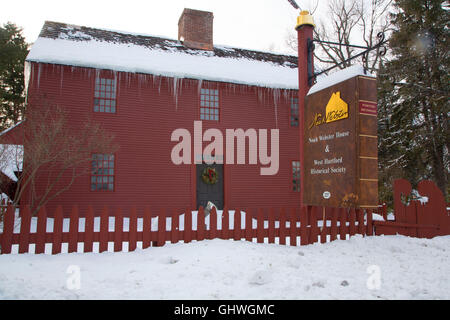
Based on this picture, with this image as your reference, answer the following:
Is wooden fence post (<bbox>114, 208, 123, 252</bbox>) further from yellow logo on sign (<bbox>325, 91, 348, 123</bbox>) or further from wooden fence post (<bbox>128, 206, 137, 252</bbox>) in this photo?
yellow logo on sign (<bbox>325, 91, 348, 123</bbox>)

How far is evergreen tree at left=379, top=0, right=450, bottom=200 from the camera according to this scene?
50.9 ft

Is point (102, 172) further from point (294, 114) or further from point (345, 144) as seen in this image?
point (345, 144)

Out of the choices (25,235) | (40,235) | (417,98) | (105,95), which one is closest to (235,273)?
(40,235)

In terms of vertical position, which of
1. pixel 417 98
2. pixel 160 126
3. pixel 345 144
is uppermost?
pixel 417 98

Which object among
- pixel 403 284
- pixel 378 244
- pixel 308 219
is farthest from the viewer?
pixel 308 219

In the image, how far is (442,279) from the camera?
4.35 m

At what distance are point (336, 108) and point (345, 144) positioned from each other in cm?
69

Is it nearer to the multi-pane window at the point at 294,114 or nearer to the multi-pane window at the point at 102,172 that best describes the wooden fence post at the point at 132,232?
the multi-pane window at the point at 102,172

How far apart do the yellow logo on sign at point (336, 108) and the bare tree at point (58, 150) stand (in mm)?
8946

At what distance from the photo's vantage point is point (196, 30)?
17.4 meters
